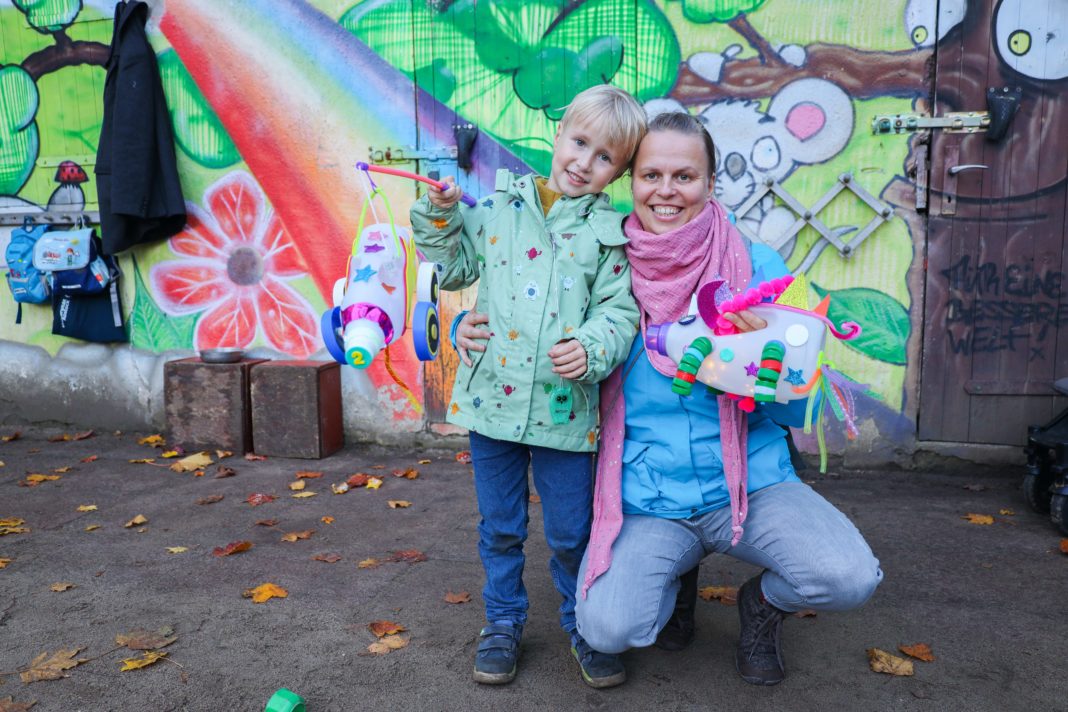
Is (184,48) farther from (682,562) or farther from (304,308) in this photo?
(682,562)

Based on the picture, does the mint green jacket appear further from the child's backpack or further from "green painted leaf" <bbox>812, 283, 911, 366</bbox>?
the child's backpack

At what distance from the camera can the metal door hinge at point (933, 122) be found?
4.14m

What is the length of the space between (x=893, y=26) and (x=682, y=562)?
3407 millimetres

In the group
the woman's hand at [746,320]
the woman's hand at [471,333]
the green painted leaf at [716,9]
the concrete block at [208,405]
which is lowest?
the concrete block at [208,405]

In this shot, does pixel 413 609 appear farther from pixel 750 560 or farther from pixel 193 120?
pixel 193 120

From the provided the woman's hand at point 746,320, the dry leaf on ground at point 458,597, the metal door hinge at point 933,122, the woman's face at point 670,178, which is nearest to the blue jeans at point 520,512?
the dry leaf on ground at point 458,597

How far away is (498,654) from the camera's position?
2.36 meters

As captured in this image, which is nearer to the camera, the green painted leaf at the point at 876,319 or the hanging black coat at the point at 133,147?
the green painted leaf at the point at 876,319

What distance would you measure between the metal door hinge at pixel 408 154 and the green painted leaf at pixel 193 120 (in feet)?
3.22

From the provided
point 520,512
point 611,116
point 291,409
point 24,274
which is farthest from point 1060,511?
point 24,274

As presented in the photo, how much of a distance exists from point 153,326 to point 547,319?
423cm

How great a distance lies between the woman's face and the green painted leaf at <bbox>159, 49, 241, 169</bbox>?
3781 mm

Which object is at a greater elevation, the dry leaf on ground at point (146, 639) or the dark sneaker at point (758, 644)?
the dark sneaker at point (758, 644)

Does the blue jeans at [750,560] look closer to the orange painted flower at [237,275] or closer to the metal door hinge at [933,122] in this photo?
the metal door hinge at [933,122]
